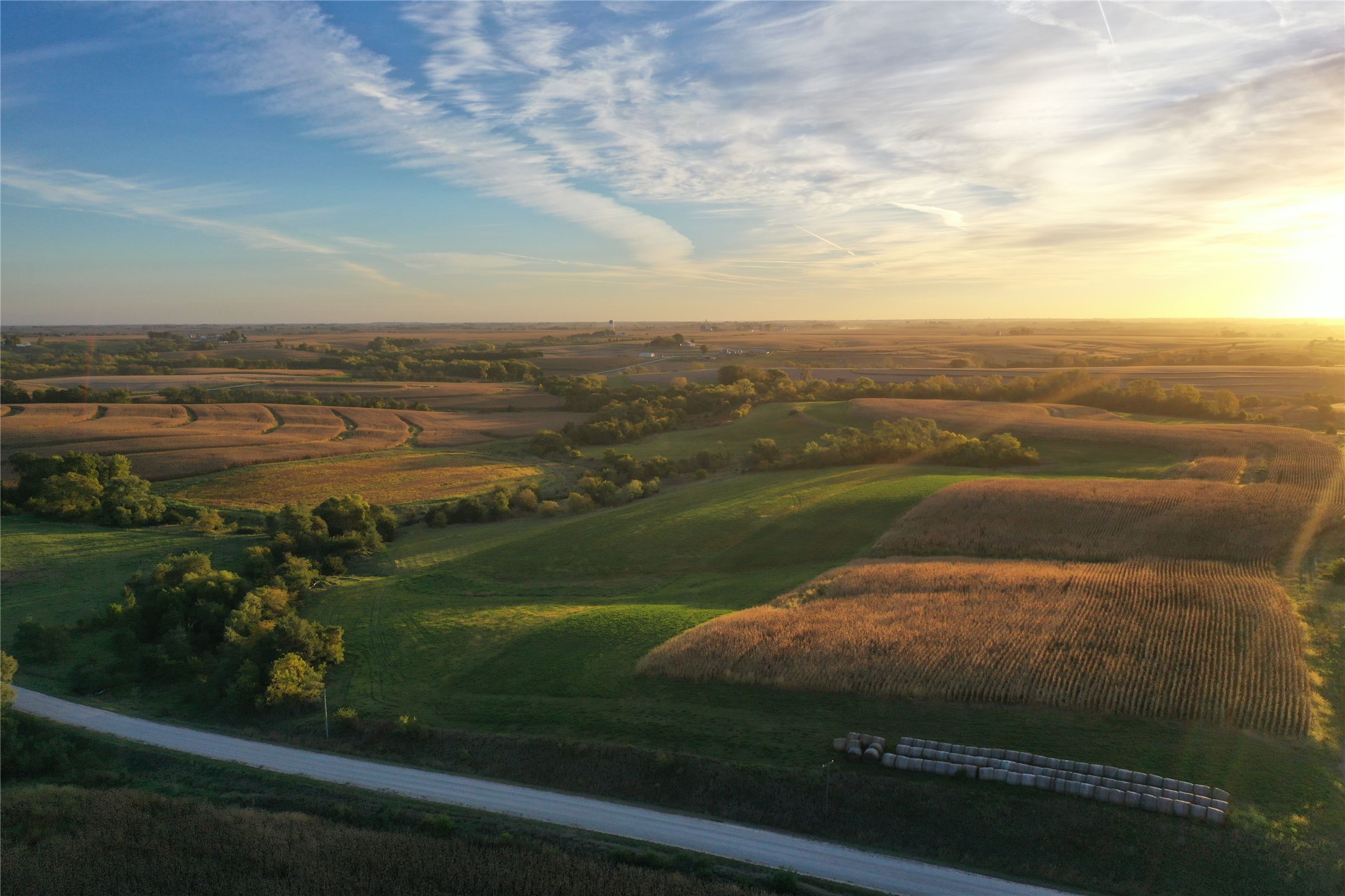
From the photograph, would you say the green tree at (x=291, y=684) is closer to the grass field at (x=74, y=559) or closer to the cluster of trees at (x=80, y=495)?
the grass field at (x=74, y=559)

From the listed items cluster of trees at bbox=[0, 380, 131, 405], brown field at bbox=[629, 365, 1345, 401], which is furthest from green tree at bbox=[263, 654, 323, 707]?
brown field at bbox=[629, 365, 1345, 401]

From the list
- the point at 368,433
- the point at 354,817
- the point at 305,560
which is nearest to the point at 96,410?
the point at 368,433

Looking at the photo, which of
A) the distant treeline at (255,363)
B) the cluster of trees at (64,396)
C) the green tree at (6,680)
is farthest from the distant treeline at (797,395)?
the cluster of trees at (64,396)

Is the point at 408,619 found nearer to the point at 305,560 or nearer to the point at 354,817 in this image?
the point at 305,560

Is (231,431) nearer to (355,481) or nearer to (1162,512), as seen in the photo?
(355,481)

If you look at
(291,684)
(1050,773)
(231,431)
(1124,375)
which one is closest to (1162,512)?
(1050,773)
